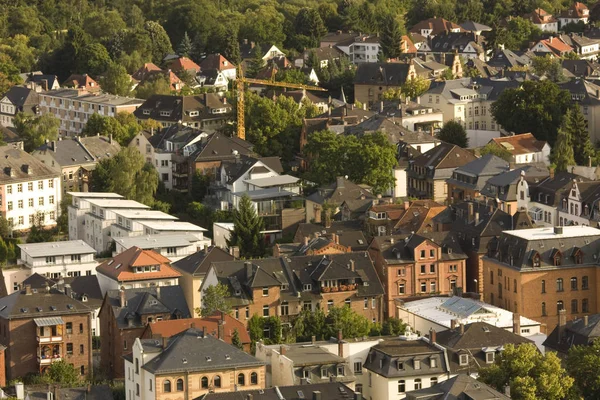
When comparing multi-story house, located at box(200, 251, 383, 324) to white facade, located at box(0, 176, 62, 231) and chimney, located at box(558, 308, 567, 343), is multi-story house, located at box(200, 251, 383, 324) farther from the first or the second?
white facade, located at box(0, 176, 62, 231)

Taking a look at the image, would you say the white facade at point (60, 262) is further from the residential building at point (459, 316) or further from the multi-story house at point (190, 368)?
the multi-story house at point (190, 368)

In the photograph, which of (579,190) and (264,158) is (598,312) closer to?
Result: (579,190)

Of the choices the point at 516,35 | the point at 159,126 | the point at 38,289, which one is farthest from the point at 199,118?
the point at 516,35

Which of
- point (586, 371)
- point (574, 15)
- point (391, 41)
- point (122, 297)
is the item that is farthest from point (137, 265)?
point (574, 15)

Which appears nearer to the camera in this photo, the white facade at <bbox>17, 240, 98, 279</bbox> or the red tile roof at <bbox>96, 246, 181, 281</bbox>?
the red tile roof at <bbox>96, 246, 181, 281</bbox>

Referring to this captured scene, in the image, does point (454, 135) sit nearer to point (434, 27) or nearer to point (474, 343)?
point (474, 343)

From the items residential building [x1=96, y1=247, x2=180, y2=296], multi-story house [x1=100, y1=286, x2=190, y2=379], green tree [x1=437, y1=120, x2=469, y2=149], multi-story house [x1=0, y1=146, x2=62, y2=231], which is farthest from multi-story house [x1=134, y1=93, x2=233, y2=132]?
multi-story house [x1=100, y1=286, x2=190, y2=379]

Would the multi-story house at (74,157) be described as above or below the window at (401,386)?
above

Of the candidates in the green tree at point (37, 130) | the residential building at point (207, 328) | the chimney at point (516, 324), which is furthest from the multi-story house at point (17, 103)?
the chimney at point (516, 324)
